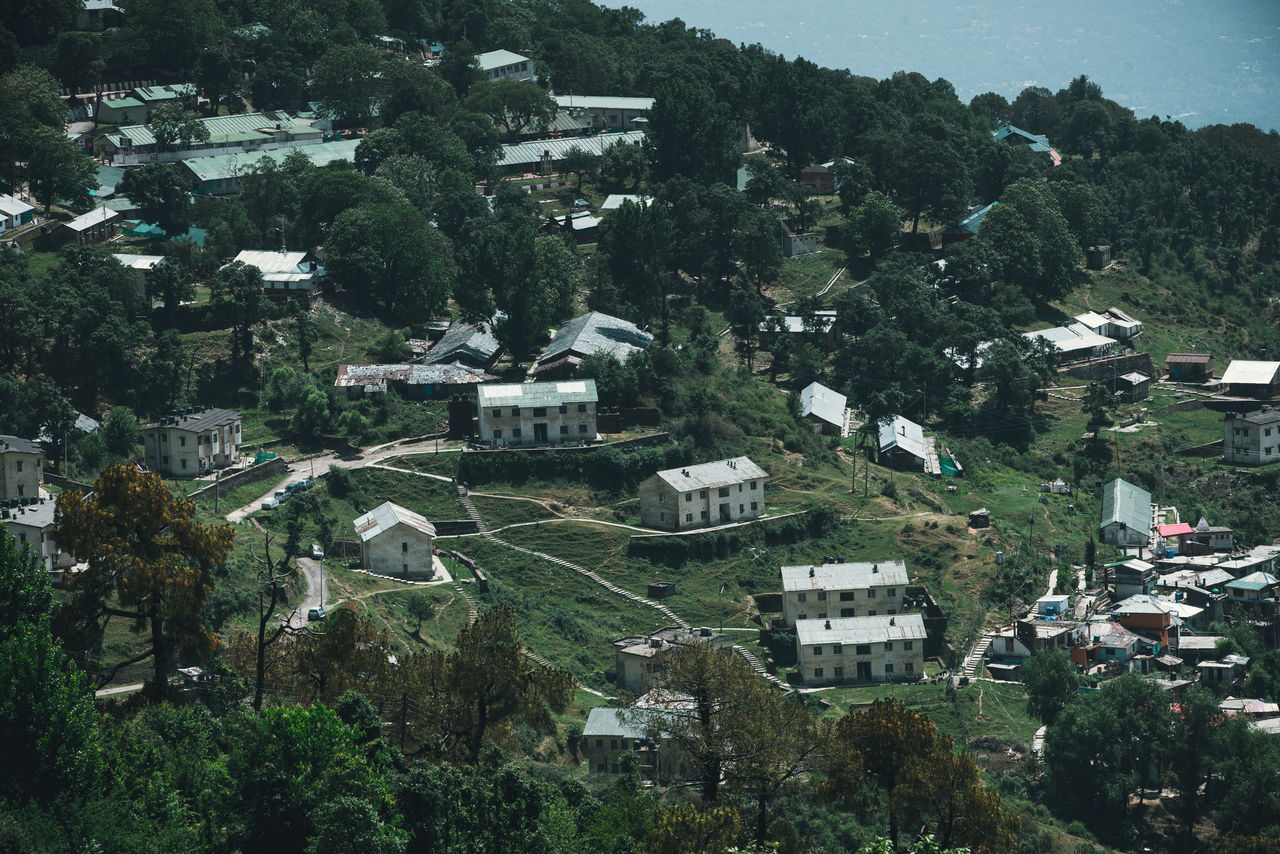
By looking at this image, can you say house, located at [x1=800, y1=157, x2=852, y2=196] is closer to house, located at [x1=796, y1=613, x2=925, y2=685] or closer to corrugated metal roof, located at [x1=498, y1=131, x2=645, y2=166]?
corrugated metal roof, located at [x1=498, y1=131, x2=645, y2=166]

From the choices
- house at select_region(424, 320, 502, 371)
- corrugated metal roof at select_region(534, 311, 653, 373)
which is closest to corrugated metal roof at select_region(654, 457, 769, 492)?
corrugated metal roof at select_region(534, 311, 653, 373)

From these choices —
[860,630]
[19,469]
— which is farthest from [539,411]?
[19,469]

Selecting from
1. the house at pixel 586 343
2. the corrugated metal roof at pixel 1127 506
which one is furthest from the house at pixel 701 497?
the corrugated metal roof at pixel 1127 506

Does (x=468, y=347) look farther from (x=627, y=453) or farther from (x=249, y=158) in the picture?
(x=249, y=158)

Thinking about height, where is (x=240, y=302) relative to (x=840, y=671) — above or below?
above

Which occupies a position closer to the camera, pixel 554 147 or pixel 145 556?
pixel 145 556

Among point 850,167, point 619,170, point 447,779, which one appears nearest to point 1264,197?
point 850,167

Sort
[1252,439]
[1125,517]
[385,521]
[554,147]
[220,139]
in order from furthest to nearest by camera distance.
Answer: [554,147]
[220,139]
[1252,439]
[1125,517]
[385,521]

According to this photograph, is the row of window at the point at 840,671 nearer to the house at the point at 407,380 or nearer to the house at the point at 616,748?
the house at the point at 616,748
